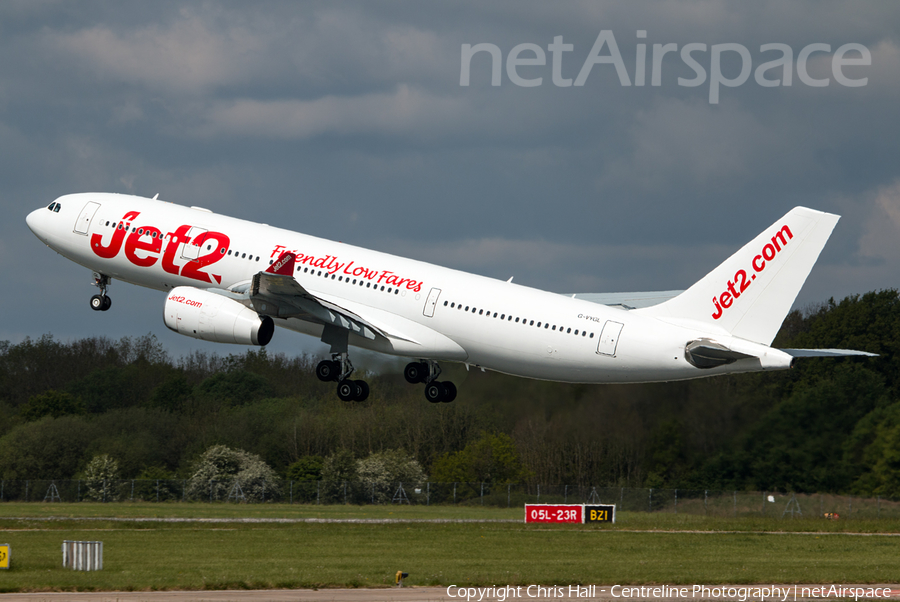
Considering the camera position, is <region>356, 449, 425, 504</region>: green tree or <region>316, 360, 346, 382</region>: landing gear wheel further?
<region>356, 449, 425, 504</region>: green tree

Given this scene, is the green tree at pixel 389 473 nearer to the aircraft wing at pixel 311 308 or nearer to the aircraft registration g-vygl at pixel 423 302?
the aircraft registration g-vygl at pixel 423 302

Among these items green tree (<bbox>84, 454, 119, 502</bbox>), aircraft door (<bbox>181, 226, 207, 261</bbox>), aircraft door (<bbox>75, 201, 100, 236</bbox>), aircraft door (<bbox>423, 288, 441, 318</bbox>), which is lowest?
green tree (<bbox>84, 454, 119, 502</bbox>)

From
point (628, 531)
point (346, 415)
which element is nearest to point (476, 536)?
point (628, 531)

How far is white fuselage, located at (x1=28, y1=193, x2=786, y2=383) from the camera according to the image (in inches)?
1502

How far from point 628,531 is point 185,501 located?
111ft

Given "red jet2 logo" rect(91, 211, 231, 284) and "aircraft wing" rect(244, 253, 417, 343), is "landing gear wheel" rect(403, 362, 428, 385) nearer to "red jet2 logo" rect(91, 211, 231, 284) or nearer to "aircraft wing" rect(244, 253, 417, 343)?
"aircraft wing" rect(244, 253, 417, 343)

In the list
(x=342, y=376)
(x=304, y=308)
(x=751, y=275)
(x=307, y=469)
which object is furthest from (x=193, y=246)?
(x=307, y=469)

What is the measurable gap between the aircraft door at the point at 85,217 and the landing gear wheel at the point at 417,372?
13627 mm

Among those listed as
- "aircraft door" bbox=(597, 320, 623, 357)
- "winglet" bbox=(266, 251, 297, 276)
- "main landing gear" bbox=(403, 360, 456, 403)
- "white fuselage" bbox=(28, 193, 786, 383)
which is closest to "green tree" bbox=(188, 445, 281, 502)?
"white fuselage" bbox=(28, 193, 786, 383)

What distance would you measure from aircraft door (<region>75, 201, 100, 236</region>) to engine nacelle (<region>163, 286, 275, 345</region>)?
267 inches

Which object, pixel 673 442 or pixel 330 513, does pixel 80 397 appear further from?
pixel 673 442

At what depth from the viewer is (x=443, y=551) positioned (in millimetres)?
49250

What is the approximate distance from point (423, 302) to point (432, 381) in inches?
166

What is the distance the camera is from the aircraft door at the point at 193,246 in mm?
Answer: 43062
